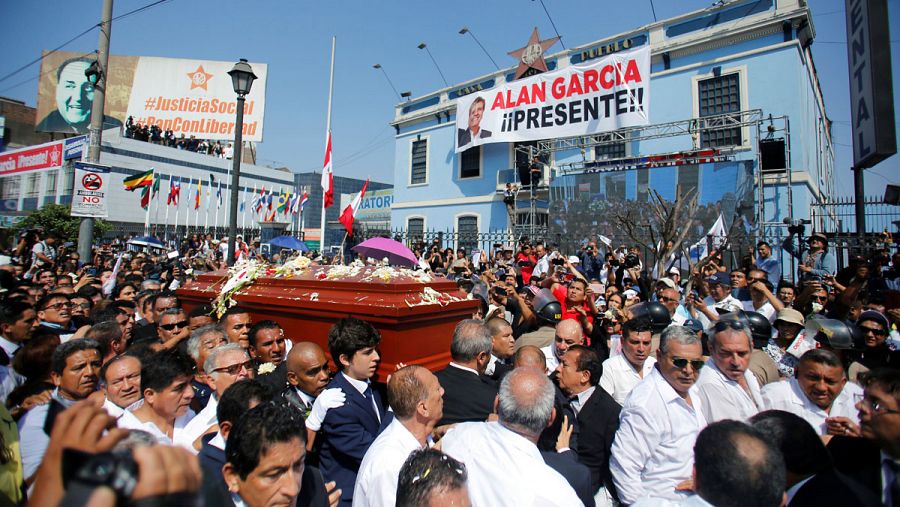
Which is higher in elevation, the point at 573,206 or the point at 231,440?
the point at 573,206

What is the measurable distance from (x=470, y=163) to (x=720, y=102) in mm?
8911

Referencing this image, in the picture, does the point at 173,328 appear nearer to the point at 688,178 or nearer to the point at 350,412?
the point at 350,412

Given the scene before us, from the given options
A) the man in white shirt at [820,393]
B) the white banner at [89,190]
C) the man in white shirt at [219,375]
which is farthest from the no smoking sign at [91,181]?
the man in white shirt at [820,393]

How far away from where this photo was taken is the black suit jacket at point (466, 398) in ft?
8.85

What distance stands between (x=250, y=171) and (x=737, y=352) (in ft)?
120

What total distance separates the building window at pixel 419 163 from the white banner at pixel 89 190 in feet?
45.1

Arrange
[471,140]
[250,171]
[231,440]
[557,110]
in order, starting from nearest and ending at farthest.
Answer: [231,440] → [557,110] → [471,140] → [250,171]

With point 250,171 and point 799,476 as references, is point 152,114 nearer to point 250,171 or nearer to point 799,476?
point 250,171

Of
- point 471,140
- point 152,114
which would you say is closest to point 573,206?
point 471,140

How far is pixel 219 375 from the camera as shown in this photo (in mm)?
2561

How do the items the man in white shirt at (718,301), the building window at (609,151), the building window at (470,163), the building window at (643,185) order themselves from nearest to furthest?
1. the man in white shirt at (718,301)
2. the building window at (643,185)
3. the building window at (609,151)
4. the building window at (470,163)

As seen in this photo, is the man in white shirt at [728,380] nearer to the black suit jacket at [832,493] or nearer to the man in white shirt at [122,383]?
the black suit jacket at [832,493]

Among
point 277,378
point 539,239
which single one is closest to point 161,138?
point 539,239

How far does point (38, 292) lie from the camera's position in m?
5.07
